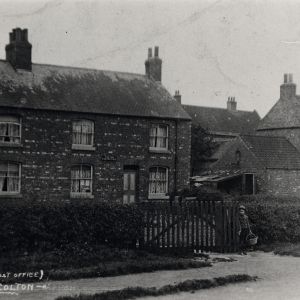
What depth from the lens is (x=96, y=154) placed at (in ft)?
96.5

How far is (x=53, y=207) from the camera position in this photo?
42.8ft

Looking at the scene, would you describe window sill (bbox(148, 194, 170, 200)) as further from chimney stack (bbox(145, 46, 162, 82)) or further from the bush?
the bush

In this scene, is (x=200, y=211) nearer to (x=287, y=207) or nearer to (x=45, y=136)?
(x=287, y=207)

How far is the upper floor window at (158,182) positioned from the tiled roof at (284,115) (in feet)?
53.0

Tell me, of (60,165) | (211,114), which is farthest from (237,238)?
(211,114)

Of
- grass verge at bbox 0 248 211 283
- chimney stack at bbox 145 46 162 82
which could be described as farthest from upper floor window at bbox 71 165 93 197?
grass verge at bbox 0 248 211 283

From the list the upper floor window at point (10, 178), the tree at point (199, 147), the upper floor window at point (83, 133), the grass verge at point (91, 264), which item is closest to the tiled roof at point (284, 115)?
the tree at point (199, 147)

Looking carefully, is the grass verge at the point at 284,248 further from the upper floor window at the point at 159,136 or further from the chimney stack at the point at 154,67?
the chimney stack at the point at 154,67

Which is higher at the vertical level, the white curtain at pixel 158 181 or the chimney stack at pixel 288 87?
the chimney stack at pixel 288 87

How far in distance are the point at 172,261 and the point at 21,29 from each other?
70.4 ft

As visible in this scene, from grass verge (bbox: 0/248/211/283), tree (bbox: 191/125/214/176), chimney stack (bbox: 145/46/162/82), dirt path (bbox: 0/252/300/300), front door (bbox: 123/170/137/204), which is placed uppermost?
chimney stack (bbox: 145/46/162/82)

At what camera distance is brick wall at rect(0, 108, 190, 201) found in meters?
27.7

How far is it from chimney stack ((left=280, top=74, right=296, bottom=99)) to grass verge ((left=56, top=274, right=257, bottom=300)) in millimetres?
35041

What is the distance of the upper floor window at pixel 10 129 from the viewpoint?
89.8 feet
